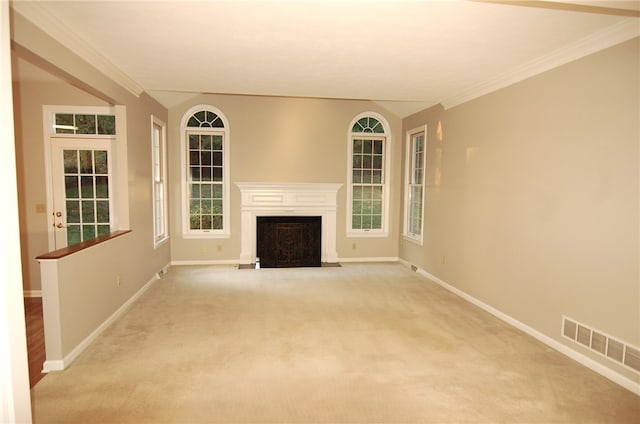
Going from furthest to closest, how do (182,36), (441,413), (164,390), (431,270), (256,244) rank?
(256,244)
(431,270)
(182,36)
(164,390)
(441,413)

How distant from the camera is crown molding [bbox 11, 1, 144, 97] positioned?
7.91 feet

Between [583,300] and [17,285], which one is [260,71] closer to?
[17,285]

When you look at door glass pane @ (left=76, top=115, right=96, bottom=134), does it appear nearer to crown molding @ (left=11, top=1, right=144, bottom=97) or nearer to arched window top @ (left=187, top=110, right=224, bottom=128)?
crown molding @ (left=11, top=1, right=144, bottom=97)

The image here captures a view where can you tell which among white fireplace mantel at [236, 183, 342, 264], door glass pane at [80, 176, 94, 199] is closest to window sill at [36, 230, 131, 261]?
door glass pane at [80, 176, 94, 199]

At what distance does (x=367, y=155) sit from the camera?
6719mm

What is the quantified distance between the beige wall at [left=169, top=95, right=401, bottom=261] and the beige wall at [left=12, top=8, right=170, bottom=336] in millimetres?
940

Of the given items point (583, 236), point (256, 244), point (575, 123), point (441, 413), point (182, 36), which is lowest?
point (441, 413)

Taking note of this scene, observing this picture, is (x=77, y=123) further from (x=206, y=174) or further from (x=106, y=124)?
(x=206, y=174)

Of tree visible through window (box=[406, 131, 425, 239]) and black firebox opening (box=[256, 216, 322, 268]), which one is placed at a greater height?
tree visible through window (box=[406, 131, 425, 239])

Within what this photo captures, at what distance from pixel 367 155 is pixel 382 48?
3.55 metres

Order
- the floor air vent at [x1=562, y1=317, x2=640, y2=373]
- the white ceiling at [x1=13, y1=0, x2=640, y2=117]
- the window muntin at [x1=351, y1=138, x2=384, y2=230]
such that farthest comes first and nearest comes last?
the window muntin at [x1=351, y1=138, x2=384, y2=230] < the floor air vent at [x1=562, y1=317, x2=640, y2=373] < the white ceiling at [x1=13, y1=0, x2=640, y2=117]

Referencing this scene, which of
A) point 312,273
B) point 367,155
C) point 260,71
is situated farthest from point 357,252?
point 260,71

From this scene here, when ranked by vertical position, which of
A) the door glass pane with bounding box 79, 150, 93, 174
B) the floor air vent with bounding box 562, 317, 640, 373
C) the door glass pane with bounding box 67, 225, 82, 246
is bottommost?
the floor air vent with bounding box 562, 317, 640, 373

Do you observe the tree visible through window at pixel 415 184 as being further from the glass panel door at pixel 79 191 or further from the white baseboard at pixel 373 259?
the glass panel door at pixel 79 191
